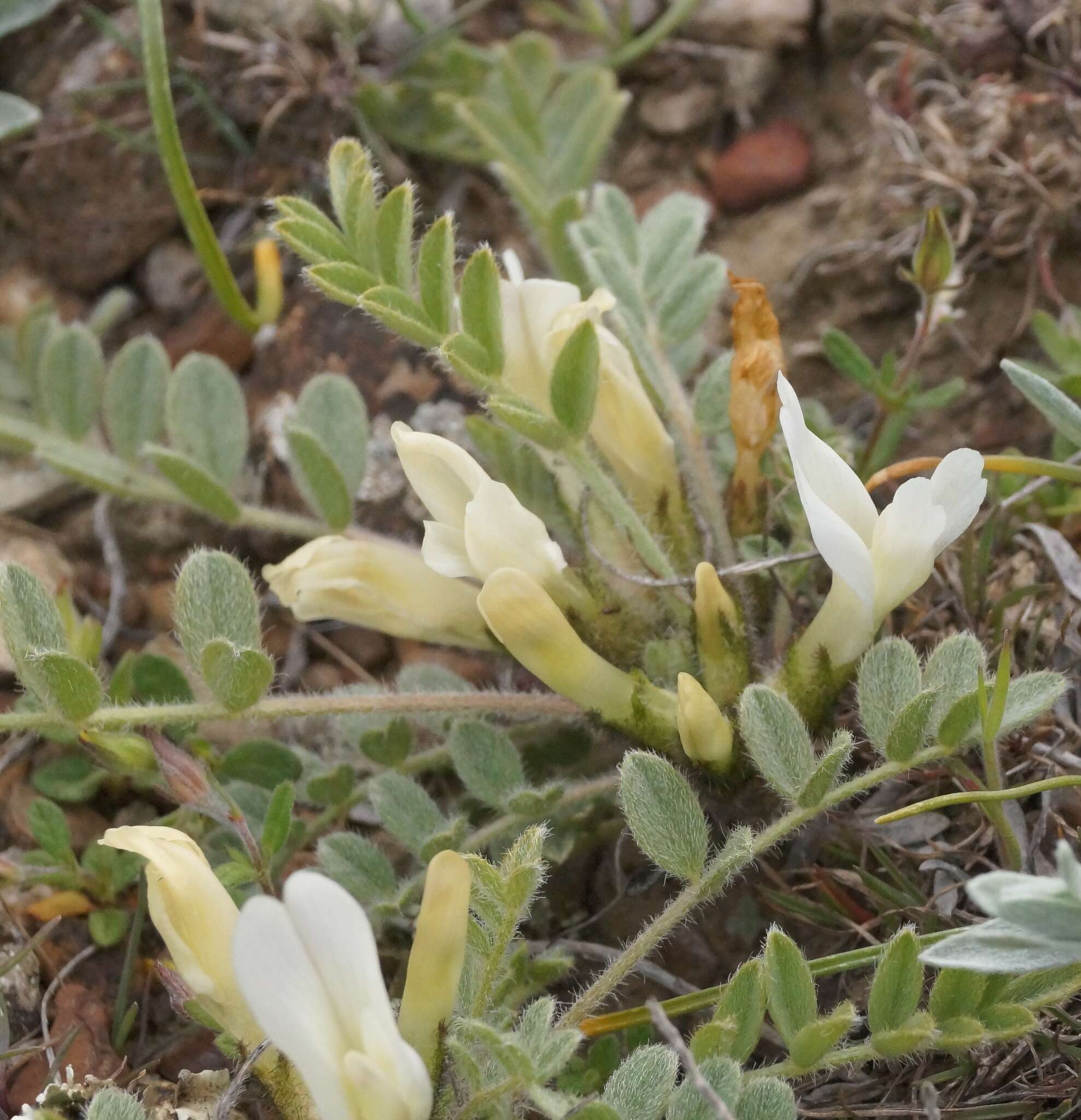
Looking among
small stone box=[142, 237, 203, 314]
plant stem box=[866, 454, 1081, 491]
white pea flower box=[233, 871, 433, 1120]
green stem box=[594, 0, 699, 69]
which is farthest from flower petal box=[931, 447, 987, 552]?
small stone box=[142, 237, 203, 314]

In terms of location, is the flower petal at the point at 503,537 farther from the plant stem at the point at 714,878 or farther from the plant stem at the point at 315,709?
the plant stem at the point at 714,878

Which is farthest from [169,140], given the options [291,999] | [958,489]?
[291,999]

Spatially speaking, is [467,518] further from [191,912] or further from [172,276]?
[172,276]

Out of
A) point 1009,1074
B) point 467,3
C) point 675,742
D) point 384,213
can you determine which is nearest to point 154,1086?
point 675,742

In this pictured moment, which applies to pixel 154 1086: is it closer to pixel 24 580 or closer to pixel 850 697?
pixel 24 580

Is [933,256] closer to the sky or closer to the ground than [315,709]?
closer to the sky

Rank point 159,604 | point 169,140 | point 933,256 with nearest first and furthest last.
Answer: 1. point 933,256
2. point 169,140
3. point 159,604
